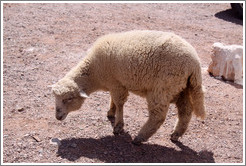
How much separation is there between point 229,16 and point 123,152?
11.5 m

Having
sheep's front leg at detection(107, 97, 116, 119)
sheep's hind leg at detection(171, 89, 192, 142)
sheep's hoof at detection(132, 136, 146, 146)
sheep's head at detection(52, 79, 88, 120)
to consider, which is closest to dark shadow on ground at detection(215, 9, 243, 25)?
sheep's front leg at detection(107, 97, 116, 119)

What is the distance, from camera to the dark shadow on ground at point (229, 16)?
1505cm

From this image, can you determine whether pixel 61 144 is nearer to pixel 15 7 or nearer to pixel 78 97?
pixel 78 97

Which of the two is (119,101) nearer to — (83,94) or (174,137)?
(83,94)

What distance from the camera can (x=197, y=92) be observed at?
5.93 metres

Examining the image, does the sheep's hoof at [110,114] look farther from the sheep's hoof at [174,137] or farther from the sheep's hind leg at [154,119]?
the sheep's hoof at [174,137]

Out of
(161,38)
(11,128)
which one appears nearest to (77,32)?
(11,128)

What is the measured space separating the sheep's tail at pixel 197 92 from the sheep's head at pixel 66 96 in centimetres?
209

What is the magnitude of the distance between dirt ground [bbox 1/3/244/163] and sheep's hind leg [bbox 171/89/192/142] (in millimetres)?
322

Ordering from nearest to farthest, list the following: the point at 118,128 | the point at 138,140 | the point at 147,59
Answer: the point at 147,59 → the point at 138,140 → the point at 118,128

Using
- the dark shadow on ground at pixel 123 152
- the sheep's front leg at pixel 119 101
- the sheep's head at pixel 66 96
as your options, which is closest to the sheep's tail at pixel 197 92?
the dark shadow on ground at pixel 123 152

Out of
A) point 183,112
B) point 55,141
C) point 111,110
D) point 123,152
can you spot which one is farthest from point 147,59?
point 55,141

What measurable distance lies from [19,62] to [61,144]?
4.35m

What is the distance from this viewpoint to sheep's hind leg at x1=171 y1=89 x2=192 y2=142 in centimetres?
625
